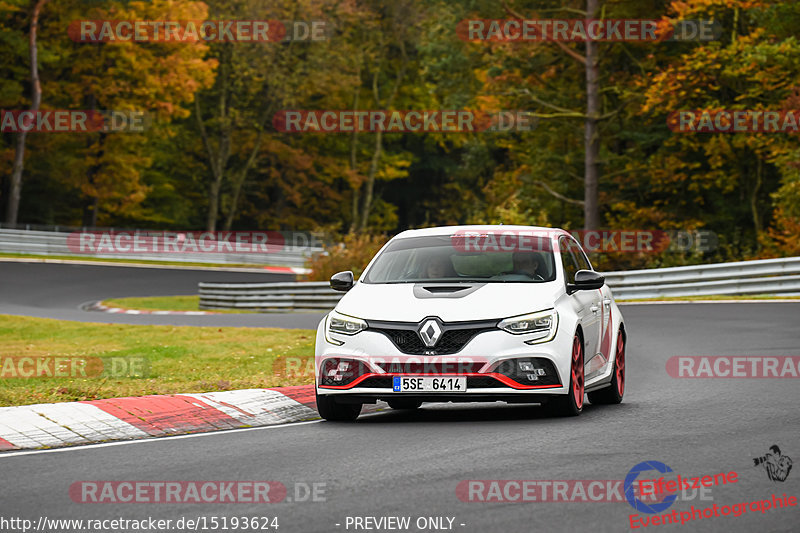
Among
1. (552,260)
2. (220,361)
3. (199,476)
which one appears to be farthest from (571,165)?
(199,476)

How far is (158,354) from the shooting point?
17.8 metres

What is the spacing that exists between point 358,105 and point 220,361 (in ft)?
204

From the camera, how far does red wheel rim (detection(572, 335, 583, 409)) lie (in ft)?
35.1

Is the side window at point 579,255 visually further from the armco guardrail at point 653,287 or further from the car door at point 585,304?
the armco guardrail at point 653,287

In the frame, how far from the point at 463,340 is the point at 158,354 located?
8.50 m

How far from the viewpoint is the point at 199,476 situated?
811 centimetres

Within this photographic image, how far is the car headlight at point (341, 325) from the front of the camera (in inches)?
417

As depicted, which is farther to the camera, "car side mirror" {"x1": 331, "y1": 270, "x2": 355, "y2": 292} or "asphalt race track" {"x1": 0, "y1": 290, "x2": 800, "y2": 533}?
"car side mirror" {"x1": 331, "y1": 270, "x2": 355, "y2": 292}
